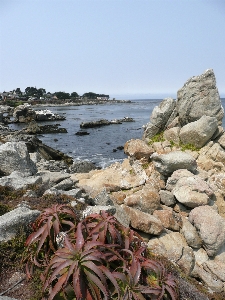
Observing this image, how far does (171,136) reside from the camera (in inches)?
701

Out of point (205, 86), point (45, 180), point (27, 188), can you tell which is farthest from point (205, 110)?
point (27, 188)

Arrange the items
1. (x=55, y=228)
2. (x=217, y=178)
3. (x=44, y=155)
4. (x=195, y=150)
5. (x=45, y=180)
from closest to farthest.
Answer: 1. (x=55, y=228)
2. (x=45, y=180)
3. (x=217, y=178)
4. (x=195, y=150)
5. (x=44, y=155)

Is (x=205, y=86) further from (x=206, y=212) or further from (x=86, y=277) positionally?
(x=86, y=277)

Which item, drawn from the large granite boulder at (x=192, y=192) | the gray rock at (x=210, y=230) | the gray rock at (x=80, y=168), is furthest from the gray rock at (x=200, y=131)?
the gray rock at (x=80, y=168)

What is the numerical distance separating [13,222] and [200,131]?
13335mm

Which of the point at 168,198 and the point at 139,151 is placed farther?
the point at 139,151

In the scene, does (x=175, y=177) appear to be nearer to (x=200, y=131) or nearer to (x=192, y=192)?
(x=192, y=192)

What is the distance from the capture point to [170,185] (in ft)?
44.0

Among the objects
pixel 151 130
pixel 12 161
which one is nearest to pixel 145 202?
pixel 12 161

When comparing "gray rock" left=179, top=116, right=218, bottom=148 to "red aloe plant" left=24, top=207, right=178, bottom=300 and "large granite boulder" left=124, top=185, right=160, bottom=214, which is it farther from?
"red aloe plant" left=24, top=207, right=178, bottom=300

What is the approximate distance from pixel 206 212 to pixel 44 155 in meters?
25.3

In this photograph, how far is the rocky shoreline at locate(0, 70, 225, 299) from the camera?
8664 millimetres

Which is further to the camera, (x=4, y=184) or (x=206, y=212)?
(x=206, y=212)

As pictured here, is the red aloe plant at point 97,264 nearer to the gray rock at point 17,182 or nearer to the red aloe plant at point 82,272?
the red aloe plant at point 82,272
